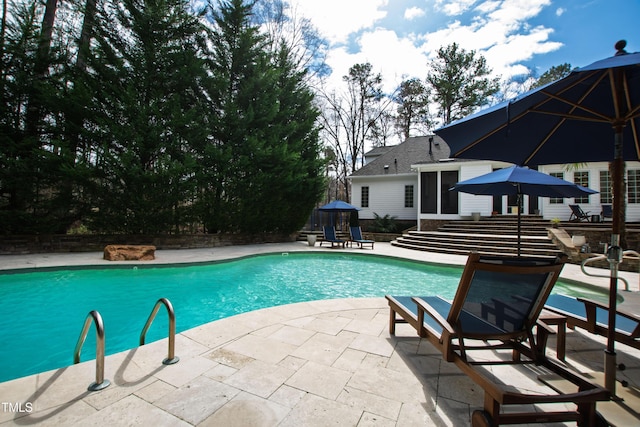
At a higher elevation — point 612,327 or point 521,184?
point 521,184

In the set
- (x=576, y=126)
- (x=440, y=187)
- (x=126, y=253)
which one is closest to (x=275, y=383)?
(x=576, y=126)

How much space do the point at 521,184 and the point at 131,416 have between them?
19.6 ft

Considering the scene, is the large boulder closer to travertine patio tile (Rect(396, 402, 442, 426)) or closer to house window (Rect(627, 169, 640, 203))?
travertine patio tile (Rect(396, 402, 442, 426))

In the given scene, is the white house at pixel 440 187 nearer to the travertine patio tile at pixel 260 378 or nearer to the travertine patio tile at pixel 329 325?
the travertine patio tile at pixel 329 325

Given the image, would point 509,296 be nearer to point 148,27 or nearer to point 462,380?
point 462,380

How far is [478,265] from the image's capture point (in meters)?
1.90

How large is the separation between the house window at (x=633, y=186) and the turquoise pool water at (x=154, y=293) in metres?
10.1

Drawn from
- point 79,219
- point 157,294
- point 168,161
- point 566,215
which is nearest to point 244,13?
point 168,161

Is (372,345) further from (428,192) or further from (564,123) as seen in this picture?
(428,192)

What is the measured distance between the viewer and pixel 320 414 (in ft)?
6.05

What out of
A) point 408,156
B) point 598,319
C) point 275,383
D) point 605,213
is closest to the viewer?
point 275,383

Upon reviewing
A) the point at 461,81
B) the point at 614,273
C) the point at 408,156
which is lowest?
the point at 614,273

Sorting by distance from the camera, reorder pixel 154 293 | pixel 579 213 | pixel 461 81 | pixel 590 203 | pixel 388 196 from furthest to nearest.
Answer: pixel 461 81 < pixel 388 196 < pixel 590 203 < pixel 579 213 < pixel 154 293

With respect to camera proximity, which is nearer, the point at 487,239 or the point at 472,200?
the point at 487,239
